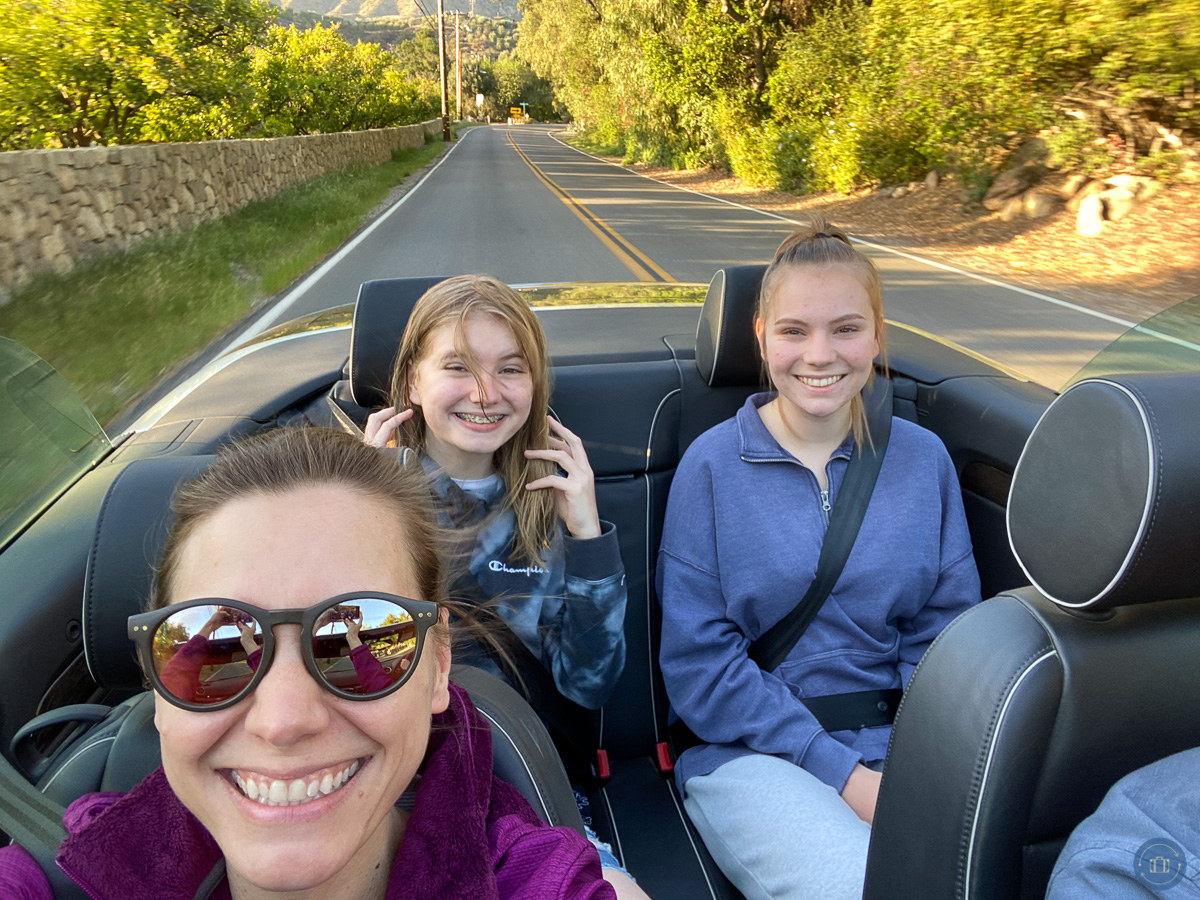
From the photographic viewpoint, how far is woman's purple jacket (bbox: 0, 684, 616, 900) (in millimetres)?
1245

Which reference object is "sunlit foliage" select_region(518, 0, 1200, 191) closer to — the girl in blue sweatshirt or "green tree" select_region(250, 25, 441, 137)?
"green tree" select_region(250, 25, 441, 137)

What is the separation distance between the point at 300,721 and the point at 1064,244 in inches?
544

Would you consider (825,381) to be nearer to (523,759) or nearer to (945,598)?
(945,598)

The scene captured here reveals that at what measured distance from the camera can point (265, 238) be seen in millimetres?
13875

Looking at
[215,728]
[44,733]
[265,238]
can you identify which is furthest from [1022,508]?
[265,238]

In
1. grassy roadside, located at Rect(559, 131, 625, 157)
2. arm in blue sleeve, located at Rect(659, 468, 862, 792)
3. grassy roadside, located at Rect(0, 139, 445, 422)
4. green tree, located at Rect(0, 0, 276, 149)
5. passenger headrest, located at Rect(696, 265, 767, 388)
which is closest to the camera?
arm in blue sleeve, located at Rect(659, 468, 862, 792)

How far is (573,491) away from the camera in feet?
7.91

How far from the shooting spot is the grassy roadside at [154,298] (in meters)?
7.51

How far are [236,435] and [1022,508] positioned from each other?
2.11 metres

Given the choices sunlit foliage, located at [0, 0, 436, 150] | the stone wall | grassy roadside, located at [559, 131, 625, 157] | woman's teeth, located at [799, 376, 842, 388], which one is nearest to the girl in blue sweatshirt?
woman's teeth, located at [799, 376, 842, 388]

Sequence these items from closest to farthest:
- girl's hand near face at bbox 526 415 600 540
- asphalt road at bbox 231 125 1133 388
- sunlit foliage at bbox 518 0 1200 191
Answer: girl's hand near face at bbox 526 415 600 540 < asphalt road at bbox 231 125 1133 388 < sunlit foliage at bbox 518 0 1200 191

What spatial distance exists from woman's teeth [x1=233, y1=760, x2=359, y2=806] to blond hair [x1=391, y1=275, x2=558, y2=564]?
1.26 m

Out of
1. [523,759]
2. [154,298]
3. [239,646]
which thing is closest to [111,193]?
[154,298]

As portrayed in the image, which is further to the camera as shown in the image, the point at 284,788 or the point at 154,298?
the point at 154,298
